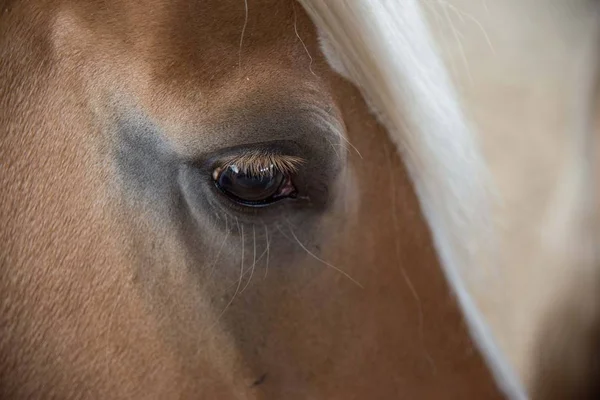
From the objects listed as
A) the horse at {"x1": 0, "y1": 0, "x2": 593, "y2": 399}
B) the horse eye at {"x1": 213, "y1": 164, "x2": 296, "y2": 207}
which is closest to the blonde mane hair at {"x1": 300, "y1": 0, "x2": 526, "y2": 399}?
the horse at {"x1": 0, "y1": 0, "x2": 593, "y2": 399}

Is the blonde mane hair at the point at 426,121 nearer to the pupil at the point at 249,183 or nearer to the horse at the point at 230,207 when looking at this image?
the horse at the point at 230,207

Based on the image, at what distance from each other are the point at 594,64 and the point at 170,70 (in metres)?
0.60

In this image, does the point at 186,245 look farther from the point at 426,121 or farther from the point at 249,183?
the point at 426,121

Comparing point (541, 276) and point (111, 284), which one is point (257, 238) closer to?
point (111, 284)

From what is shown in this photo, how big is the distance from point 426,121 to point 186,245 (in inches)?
10.4

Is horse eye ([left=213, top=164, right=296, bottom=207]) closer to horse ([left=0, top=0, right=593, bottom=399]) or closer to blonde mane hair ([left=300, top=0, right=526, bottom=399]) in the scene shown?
horse ([left=0, top=0, right=593, bottom=399])

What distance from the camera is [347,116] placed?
60 cm

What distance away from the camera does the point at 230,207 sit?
1.96 feet

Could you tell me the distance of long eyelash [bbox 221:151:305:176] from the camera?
1.87ft

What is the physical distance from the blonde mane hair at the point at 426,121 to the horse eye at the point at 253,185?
0.38 feet

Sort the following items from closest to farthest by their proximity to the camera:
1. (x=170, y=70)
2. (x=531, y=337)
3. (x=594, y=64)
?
(x=170, y=70) < (x=531, y=337) < (x=594, y=64)

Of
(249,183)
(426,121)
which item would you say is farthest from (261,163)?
(426,121)

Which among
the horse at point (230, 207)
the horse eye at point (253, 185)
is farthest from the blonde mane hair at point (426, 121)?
the horse eye at point (253, 185)

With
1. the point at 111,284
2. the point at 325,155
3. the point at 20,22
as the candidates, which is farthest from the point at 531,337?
the point at 20,22
